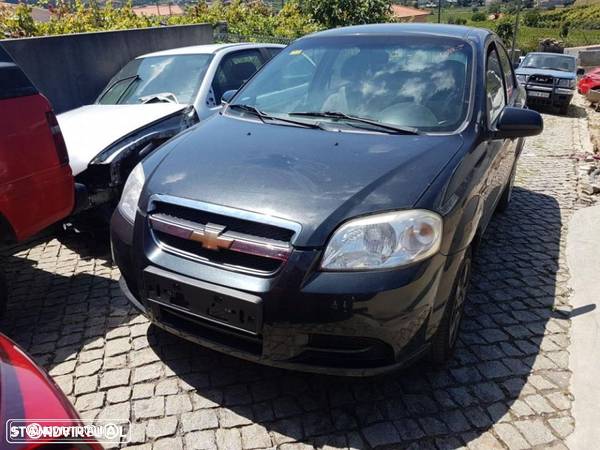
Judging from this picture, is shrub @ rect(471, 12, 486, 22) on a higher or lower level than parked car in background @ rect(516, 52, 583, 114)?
lower

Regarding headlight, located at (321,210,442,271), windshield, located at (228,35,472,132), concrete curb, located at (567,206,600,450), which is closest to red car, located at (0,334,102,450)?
headlight, located at (321,210,442,271)

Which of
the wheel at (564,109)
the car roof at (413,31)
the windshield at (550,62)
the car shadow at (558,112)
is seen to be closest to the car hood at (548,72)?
the windshield at (550,62)

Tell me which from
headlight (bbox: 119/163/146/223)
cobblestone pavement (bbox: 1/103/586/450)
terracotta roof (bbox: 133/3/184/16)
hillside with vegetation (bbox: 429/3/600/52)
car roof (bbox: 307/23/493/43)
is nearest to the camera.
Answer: cobblestone pavement (bbox: 1/103/586/450)

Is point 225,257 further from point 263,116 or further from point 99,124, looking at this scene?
point 99,124

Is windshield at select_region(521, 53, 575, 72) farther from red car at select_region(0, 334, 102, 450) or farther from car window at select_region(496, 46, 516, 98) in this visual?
red car at select_region(0, 334, 102, 450)

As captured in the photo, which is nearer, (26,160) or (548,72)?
(26,160)

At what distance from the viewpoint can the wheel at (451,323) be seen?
260 cm

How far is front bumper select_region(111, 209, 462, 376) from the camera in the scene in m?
2.14

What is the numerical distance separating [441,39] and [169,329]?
2647mm

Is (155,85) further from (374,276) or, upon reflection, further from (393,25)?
(374,276)

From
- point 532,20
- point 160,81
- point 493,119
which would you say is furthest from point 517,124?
point 532,20

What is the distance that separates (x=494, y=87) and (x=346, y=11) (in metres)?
12.8

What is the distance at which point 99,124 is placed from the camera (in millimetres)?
4445

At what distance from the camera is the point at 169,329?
2559 millimetres
